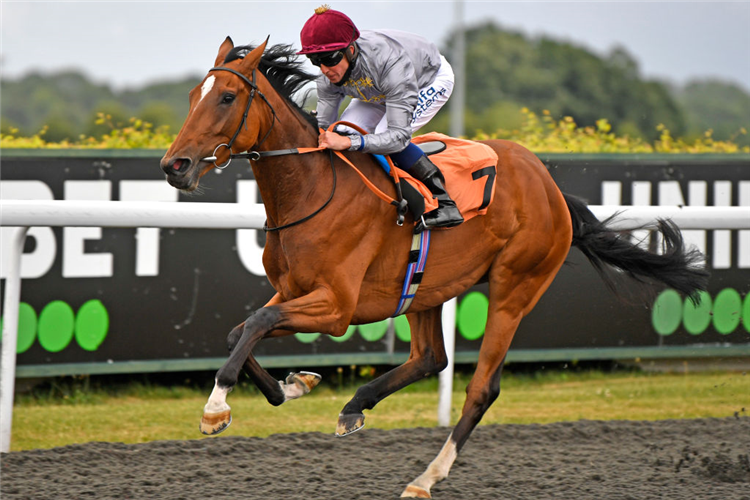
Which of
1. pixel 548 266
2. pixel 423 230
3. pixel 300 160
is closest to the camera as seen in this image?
pixel 300 160

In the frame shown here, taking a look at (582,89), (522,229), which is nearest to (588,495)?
(522,229)

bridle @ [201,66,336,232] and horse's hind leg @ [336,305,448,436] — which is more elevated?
bridle @ [201,66,336,232]

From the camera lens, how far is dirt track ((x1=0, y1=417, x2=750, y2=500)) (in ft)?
12.4

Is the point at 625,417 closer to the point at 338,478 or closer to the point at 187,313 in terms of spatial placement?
the point at 338,478

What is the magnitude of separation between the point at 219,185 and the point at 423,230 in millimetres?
1941

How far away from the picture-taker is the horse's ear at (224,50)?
335cm

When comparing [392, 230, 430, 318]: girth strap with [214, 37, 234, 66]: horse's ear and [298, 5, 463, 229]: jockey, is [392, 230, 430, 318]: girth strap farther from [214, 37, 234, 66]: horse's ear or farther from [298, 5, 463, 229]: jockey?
[214, 37, 234, 66]: horse's ear

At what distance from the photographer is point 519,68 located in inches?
1577

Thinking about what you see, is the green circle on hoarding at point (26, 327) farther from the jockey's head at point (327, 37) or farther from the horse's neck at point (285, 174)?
the jockey's head at point (327, 37)

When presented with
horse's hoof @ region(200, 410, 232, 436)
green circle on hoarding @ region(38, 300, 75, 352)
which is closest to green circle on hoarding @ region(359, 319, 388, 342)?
green circle on hoarding @ region(38, 300, 75, 352)

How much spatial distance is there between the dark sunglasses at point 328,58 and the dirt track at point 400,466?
1711 mm

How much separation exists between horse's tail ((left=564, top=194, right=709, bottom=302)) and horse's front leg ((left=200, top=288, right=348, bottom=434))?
1.62 metres

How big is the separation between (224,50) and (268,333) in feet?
3.45

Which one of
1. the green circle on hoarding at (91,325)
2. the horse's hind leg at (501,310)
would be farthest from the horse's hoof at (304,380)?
the green circle on hoarding at (91,325)
